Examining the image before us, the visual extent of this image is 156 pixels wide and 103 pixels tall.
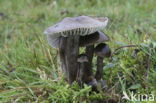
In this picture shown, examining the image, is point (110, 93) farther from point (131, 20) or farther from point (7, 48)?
point (131, 20)

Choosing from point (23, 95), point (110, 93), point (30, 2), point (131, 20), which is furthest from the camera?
point (30, 2)

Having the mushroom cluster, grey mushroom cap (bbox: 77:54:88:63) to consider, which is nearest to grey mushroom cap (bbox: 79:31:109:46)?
the mushroom cluster

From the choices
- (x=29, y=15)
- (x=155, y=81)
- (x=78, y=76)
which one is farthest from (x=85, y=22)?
(x=29, y=15)

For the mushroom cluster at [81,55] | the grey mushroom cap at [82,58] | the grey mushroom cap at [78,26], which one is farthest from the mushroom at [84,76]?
the grey mushroom cap at [78,26]

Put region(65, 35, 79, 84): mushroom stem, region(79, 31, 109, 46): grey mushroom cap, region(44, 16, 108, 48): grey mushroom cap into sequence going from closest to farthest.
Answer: region(44, 16, 108, 48): grey mushroom cap < region(79, 31, 109, 46): grey mushroom cap < region(65, 35, 79, 84): mushroom stem

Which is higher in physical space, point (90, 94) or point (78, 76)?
point (78, 76)

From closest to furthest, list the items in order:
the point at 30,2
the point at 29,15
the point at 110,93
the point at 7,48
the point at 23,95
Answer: the point at 23,95 → the point at 110,93 → the point at 7,48 → the point at 29,15 → the point at 30,2

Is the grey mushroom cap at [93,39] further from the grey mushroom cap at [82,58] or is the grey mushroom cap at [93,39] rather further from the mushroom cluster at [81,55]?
the grey mushroom cap at [82,58]

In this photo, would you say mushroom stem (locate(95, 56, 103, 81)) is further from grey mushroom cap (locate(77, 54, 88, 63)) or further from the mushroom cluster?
grey mushroom cap (locate(77, 54, 88, 63))

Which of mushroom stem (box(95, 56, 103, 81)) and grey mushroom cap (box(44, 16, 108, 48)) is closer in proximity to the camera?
grey mushroom cap (box(44, 16, 108, 48))

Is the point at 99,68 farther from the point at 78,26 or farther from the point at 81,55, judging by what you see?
the point at 78,26
